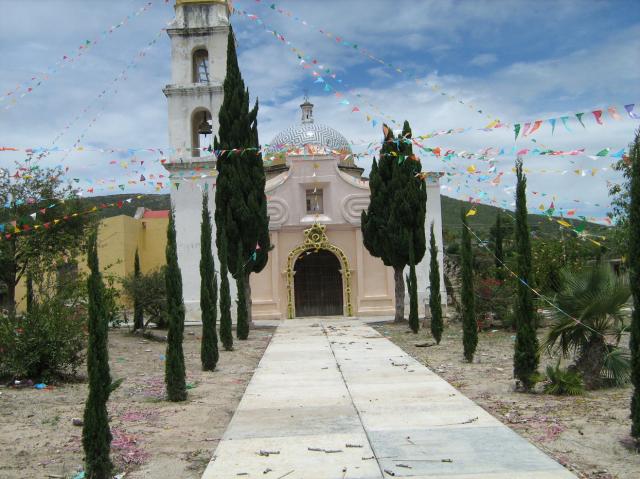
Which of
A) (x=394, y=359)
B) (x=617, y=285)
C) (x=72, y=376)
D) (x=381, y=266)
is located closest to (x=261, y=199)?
(x=381, y=266)

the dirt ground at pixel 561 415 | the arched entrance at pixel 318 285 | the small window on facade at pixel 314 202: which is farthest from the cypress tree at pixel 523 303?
the arched entrance at pixel 318 285

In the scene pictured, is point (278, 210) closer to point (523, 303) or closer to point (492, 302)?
point (492, 302)

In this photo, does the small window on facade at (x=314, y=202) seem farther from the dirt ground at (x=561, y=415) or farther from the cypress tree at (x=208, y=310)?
the cypress tree at (x=208, y=310)

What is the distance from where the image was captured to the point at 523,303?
9508 millimetres

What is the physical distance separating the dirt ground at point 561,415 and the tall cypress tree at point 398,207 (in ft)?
25.4

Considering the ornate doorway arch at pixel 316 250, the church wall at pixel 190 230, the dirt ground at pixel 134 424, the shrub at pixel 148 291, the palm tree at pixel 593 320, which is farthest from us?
the ornate doorway arch at pixel 316 250

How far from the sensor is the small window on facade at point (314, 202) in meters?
24.9

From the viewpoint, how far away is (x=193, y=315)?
2380cm

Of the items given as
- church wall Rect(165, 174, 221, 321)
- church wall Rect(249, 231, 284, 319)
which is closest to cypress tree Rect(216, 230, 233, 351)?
church wall Rect(165, 174, 221, 321)

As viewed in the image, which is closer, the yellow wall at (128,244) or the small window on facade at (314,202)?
the small window on facade at (314,202)

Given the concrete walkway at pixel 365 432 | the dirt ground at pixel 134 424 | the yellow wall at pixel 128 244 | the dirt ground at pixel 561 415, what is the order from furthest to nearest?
the yellow wall at pixel 128 244 < the dirt ground at pixel 134 424 < the dirt ground at pixel 561 415 < the concrete walkway at pixel 365 432

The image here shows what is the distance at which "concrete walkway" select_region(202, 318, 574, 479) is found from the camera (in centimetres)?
575

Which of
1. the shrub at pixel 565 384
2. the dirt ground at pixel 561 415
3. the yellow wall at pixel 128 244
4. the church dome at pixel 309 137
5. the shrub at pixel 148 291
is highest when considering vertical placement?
the church dome at pixel 309 137

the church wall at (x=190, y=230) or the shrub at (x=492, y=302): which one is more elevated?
the church wall at (x=190, y=230)
